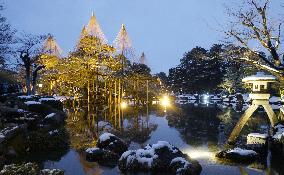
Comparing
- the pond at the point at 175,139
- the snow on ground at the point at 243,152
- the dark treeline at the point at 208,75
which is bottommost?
the pond at the point at 175,139

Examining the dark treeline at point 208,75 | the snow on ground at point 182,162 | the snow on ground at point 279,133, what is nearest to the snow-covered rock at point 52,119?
the snow on ground at point 182,162

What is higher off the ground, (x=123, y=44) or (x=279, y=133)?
(x=123, y=44)

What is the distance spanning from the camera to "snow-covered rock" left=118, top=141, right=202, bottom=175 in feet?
37.0

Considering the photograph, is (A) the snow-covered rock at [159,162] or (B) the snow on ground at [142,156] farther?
(B) the snow on ground at [142,156]

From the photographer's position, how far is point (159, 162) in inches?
462

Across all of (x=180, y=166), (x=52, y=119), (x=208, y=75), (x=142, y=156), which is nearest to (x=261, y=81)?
(x=180, y=166)

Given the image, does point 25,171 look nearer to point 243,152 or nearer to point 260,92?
point 243,152

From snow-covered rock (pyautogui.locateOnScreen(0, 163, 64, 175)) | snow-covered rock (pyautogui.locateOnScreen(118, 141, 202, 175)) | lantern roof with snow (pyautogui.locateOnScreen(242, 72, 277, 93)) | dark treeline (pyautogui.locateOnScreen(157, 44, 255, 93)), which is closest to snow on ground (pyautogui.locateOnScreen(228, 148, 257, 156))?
snow-covered rock (pyautogui.locateOnScreen(118, 141, 202, 175))

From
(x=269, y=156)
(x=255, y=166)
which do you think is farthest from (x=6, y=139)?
(x=269, y=156)

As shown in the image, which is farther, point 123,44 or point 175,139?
point 123,44

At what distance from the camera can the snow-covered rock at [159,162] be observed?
1127cm

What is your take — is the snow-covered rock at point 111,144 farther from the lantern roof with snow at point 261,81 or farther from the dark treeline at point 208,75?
the dark treeline at point 208,75

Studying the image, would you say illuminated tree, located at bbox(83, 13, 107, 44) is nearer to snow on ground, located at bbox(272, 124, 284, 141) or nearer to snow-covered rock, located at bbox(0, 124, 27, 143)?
snow-covered rock, located at bbox(0, 124, 27, 143)

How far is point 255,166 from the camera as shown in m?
12.6
